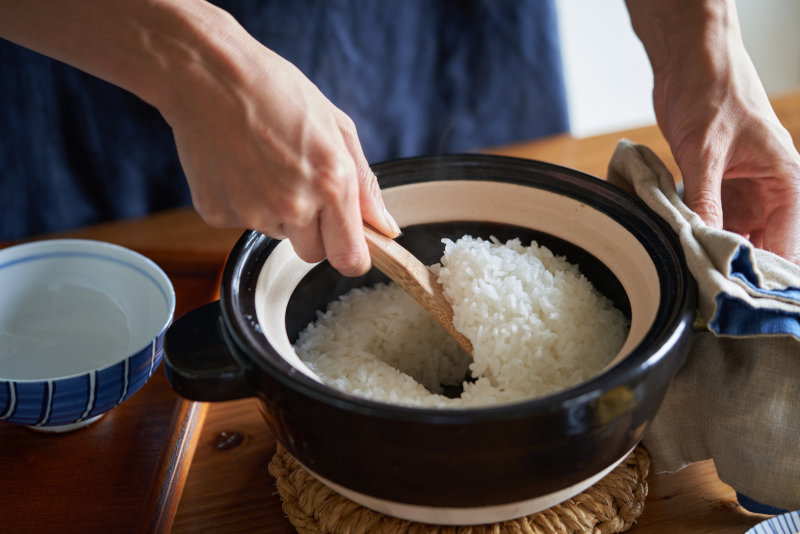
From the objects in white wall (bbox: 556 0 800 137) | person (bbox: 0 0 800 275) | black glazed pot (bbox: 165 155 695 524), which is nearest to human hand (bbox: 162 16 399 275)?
person (bbox: 0 0 800 275)

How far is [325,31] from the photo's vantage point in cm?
171

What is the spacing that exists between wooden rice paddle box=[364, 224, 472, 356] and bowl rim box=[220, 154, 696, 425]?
0.14 meters

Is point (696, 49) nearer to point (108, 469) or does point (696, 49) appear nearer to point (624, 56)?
point (108, 469)

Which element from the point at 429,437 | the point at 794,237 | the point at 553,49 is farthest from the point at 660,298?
the point at 553,49

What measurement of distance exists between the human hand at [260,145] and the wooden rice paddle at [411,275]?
9 centimetres

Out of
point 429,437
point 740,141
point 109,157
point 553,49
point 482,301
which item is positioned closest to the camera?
point 429,437

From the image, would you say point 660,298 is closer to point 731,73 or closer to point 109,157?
point 731,73

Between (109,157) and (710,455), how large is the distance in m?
1.43

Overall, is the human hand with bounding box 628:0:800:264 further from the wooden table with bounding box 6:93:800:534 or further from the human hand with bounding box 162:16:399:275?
the human hand with bounding box 162:16:399:275

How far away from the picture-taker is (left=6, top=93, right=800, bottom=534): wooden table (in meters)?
0.92

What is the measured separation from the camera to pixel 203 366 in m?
0.80

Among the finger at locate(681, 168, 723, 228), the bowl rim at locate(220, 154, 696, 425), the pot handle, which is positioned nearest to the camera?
the bowl rim at locate(220, 154, 696, 425)

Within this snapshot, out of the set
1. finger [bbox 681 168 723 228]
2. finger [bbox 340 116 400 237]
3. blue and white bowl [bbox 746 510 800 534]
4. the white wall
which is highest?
finger [bbox 681 168 723 228]

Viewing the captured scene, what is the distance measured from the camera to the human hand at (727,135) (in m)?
1.10
